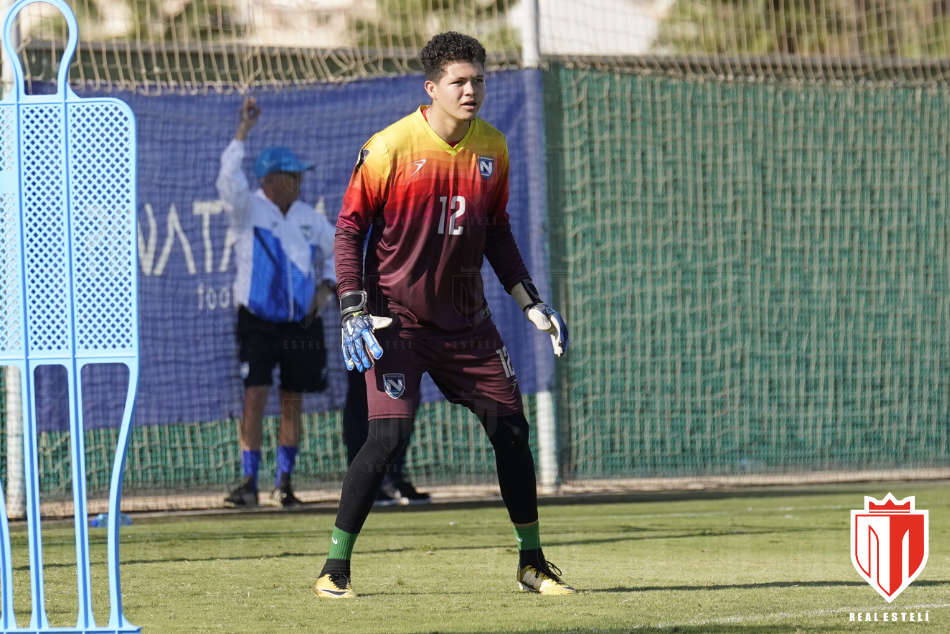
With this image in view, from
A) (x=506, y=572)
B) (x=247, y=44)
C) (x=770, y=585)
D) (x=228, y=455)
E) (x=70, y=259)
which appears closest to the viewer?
(x=70, y=259)

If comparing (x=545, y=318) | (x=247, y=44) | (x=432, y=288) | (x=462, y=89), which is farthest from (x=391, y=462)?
(x=247, y=44)

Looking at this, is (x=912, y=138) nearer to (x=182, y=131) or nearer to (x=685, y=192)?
(x=685, y=192)

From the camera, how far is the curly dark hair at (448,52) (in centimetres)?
497

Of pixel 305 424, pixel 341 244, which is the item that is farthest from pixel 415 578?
pixel 305 424

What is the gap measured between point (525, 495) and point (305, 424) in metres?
4.47

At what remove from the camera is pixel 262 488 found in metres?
9.36

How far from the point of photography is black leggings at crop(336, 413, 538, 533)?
4.98m

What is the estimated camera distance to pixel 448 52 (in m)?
4.99

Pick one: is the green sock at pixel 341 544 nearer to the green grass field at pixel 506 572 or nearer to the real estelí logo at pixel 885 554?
the green grass field at pixel 506 572

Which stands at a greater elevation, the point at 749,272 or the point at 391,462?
the point at 749,272

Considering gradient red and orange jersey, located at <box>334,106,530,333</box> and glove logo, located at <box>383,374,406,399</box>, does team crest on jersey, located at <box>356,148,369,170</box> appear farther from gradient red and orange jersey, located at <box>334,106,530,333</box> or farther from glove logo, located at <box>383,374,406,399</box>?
glove logo, located at <box>383,374,406,399</box>

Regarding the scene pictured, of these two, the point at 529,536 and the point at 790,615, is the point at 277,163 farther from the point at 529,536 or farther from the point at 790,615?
the point at 790,615

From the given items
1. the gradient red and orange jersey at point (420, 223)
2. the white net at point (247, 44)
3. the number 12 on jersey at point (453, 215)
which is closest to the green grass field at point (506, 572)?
the gradient red and orange jersey at point (420, 223)

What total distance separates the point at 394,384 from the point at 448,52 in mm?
1277
